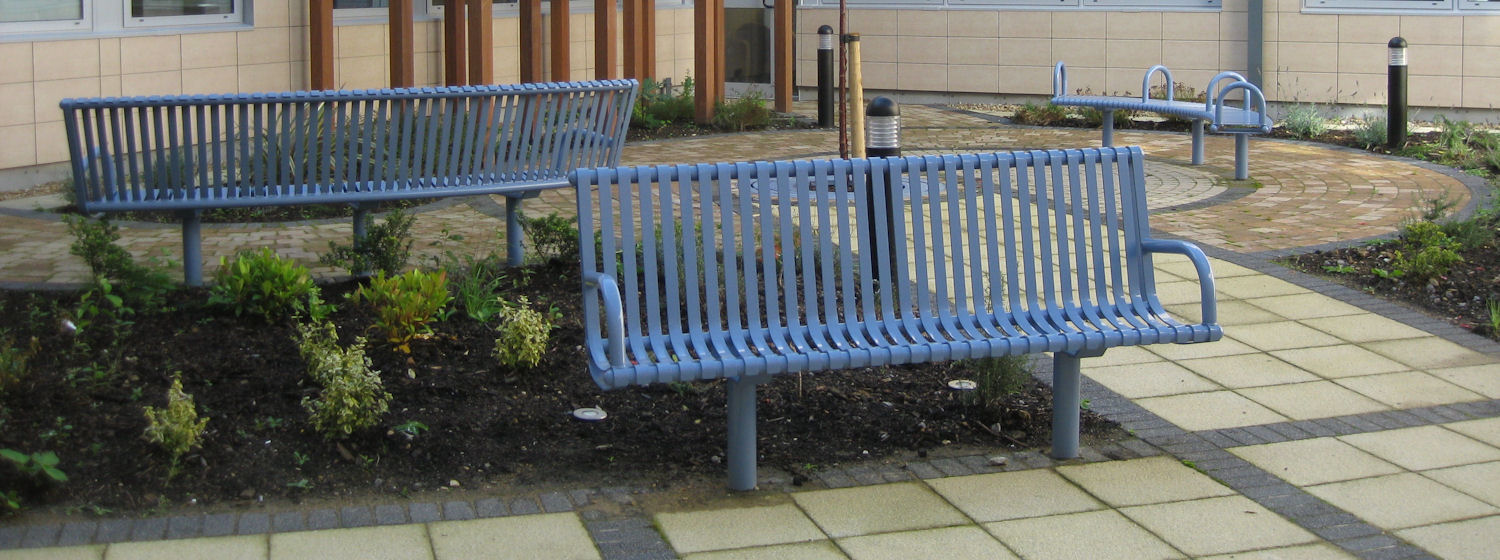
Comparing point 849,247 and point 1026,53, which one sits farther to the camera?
point 1026,53

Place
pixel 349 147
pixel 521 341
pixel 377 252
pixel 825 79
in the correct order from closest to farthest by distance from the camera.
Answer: pixel 521 341 → pixel 377 252 → pixel 349 147 → pixel 825 79

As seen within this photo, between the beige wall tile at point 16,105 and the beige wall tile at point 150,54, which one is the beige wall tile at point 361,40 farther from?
the beige wall tile at point 16,105

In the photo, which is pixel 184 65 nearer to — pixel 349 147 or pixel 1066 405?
pixel 349 147

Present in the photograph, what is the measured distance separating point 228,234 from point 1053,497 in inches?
208

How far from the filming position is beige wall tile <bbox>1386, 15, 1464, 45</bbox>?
1442cm

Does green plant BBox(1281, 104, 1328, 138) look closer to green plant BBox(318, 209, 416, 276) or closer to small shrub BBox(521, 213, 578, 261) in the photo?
small shrub BBox(521, 213, 578, 261)

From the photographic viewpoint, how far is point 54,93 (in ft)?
33.7

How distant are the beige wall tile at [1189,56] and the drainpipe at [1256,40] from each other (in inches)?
13.1

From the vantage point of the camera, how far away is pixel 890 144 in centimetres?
712

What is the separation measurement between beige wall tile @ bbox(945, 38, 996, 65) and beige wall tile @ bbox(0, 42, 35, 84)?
9.36 m

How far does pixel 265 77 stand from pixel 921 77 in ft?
24.2

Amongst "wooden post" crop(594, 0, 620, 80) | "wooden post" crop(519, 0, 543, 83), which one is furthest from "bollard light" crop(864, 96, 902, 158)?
"wooden post" crop(594, 0, 620, 80)

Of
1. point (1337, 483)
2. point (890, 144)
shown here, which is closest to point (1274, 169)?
point (890, 144)

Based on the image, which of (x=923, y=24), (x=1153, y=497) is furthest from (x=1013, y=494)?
(x=923, y=24)
